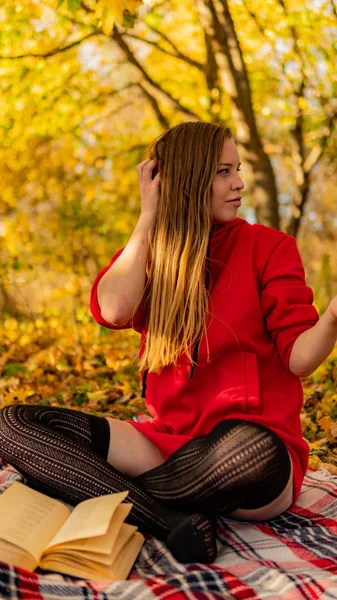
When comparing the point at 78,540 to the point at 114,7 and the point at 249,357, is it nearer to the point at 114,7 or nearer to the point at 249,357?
the point at 249,357

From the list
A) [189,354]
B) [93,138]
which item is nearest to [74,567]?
[189,354]

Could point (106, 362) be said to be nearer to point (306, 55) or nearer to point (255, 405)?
point (255, 405)

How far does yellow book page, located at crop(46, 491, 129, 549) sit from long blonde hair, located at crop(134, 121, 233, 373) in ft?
1.88

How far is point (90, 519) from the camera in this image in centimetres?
192

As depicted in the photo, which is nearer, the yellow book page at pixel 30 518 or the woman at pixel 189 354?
the yellow book page at pixel 30 518

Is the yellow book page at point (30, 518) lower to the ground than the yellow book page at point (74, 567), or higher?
higher

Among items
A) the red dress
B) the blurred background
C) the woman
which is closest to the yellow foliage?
the woman

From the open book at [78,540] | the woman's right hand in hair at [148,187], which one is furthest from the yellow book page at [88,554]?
the woman's right hand in hair at [148,187]

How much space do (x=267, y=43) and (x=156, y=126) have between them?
270 centimetres

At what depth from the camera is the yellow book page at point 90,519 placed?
72.7 inches

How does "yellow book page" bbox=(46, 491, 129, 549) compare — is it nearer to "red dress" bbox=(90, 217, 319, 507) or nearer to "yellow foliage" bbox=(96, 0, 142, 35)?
"red dress" bbox=(90, 217, 319, 507)

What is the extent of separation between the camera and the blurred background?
5520 millimetres

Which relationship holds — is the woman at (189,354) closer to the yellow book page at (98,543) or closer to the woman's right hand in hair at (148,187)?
the woman's right hand in hair at (148,187)

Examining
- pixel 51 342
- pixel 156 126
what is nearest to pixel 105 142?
pixel 156 126
